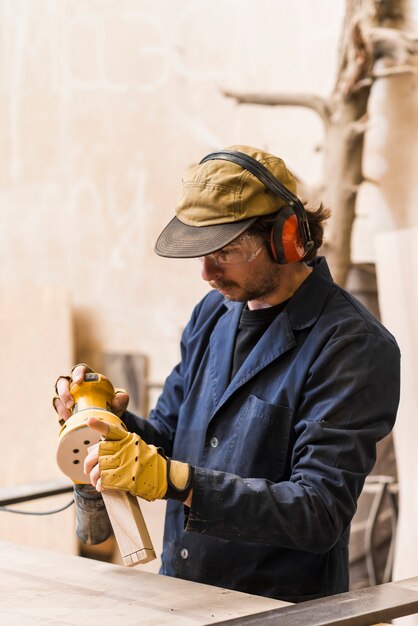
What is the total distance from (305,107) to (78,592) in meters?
2.07

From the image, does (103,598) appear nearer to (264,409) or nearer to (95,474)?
(95,474)

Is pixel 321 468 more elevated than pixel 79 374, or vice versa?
pixel 79 374

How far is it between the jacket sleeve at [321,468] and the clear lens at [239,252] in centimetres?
26

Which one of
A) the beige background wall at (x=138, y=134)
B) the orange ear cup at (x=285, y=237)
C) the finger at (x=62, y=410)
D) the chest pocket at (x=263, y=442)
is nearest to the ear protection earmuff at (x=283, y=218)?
the orange ear cup at (x=285, y=237)

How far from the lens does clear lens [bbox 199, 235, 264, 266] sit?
6.43 ft

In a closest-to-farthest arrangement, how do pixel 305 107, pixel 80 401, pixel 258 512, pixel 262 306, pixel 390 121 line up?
pixel 258 512 < pixel 80 401 < pixel 262 306 < pixel 390 121 < pixel 305 107

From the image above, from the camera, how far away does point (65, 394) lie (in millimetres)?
2014

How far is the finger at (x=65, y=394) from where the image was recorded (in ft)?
6.58

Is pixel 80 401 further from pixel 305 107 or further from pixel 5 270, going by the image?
pixel 5 270

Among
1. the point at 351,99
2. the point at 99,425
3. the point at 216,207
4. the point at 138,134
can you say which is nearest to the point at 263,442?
the point at 99,425

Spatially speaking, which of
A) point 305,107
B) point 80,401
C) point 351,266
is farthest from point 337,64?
point 80,401

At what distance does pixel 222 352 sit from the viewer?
2154 millimetres

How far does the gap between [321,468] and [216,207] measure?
1.90 ft

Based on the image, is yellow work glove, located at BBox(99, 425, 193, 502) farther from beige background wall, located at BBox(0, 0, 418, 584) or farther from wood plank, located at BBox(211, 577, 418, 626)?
beige background wall, located at BBox(0, 0, 418, 584)
